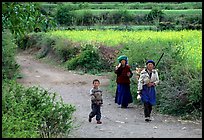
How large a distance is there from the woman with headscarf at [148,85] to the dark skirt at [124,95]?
208 centimetres

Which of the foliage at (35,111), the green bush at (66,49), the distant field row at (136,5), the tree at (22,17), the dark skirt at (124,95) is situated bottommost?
the green bush at (66,49)

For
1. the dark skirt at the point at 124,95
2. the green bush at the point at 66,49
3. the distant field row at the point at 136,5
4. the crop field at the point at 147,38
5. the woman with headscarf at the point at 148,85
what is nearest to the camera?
the woman with headscarf at the point at 148,85

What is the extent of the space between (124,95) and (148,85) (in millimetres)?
A: 2293

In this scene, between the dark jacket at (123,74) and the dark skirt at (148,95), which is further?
the dark jacket at (123,74)

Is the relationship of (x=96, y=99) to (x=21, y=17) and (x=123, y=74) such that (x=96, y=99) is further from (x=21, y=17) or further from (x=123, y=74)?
(x=21, y=17)

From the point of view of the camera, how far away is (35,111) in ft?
26.7

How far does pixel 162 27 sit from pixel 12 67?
1577 cm

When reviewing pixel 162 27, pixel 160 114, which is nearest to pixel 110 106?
pixel 160 114

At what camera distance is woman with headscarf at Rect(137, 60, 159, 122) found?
11320mm

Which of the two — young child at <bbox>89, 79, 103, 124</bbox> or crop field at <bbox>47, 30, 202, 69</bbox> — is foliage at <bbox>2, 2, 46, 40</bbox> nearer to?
young child at <bbox>89, 79, 103, 124</bbox>

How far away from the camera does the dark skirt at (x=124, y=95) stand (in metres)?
13.5

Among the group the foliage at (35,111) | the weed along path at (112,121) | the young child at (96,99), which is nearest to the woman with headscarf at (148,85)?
the weed along path at (112,121)

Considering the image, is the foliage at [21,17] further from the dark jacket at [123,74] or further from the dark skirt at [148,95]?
the dark jacket at [123,74]

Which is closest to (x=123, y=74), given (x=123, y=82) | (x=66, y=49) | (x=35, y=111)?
(x=123, y=82)
